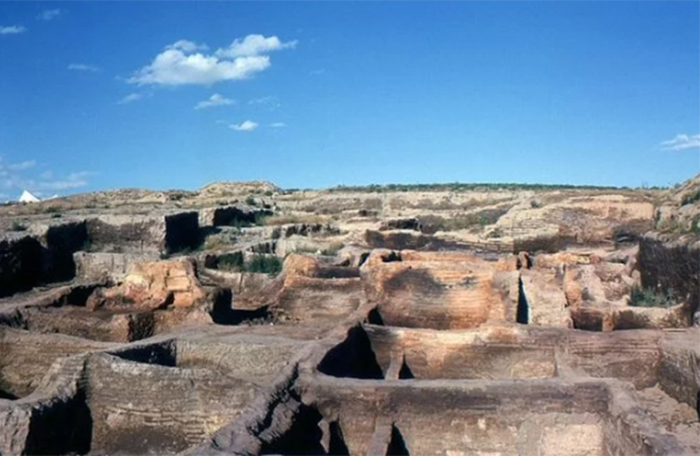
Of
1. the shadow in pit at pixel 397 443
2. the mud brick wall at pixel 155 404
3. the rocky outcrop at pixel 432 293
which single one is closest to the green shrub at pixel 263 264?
the rocky outcrop at pixel 432 293

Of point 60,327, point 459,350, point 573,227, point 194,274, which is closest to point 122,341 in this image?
point 60,327

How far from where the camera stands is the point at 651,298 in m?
13.5

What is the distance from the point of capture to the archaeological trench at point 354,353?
7633 mm

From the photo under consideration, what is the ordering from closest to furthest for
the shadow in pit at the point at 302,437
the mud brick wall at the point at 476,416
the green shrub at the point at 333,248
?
the shadow in pit at the point at 302,437
the mud brick wall at the point at 476,416
the green shrub at the point at 333,248

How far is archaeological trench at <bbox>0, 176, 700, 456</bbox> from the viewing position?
763 centimetres

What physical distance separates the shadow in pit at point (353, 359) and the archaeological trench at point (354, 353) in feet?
0.11

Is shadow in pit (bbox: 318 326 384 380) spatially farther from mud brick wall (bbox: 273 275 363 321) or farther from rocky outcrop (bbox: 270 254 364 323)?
mud brick wall (bbox: 273 275 363 321)

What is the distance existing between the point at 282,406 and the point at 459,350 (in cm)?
368

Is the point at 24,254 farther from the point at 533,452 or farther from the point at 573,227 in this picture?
the point at 573,227

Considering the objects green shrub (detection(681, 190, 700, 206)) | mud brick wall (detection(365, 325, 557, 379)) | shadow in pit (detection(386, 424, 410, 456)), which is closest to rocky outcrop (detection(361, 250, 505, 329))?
mud brick wall (detection(365, 325, 557, 379))

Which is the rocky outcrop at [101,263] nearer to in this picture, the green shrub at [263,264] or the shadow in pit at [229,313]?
the green shrub at [263,264]

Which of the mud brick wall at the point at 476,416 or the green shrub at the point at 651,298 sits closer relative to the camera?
the mud brick wall at the point at 476,416

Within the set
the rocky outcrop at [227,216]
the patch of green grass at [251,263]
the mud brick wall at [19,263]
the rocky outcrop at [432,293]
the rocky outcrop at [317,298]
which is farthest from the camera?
the rocky outcrop at [227,216]

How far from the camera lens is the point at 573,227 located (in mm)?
24250
